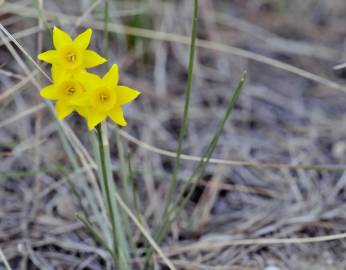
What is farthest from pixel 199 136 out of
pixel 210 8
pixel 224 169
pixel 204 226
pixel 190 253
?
pixel 210 8

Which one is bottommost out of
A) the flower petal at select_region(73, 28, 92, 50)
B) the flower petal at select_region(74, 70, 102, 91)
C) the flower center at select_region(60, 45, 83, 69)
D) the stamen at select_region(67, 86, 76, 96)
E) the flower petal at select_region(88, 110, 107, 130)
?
the flower petal at select_region(88, 110, 107, 130)

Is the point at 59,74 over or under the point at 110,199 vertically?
over

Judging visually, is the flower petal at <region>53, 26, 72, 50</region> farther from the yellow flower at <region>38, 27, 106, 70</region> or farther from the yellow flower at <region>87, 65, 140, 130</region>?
the yellow flower at <region>87, 65, 140, 130</region>

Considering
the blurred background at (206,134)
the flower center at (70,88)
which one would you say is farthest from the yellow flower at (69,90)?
the blurred background at (206,134)

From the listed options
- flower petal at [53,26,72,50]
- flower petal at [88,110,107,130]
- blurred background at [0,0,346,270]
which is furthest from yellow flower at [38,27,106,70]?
blurred background at [0,0,346,270]

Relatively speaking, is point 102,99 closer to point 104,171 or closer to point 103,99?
point 103,99

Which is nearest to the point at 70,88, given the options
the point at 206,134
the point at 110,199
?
the point at 110,199
